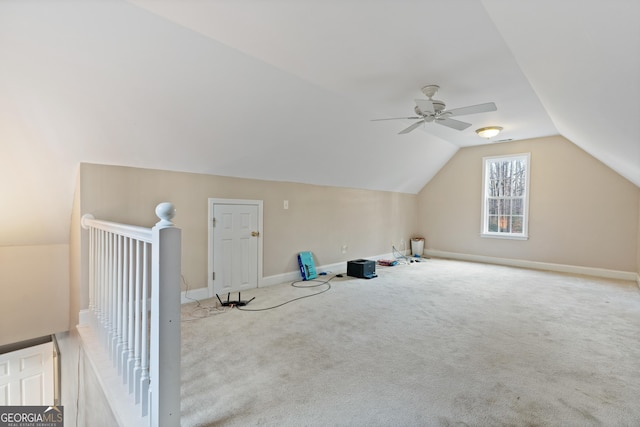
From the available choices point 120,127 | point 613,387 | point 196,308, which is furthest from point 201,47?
point 613,387

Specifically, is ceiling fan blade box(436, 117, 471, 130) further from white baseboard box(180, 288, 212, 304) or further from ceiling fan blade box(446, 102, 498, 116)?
white baseboard box(180, 288, 212, 304)

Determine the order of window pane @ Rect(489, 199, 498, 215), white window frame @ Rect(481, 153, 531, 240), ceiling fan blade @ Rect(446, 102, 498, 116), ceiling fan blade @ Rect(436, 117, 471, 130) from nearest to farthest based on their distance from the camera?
ceiling fan blade @ Rect(446, 102, 498, 116)
ceiling fan blade @ Rect(436, 117, 471, 130)
white window frame @ Rect(481, 153, 531, 240)
window pane @ Rect(489, 199, 498, 215)

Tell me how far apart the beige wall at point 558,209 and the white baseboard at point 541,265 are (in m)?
0.07

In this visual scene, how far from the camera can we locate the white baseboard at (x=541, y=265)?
16.6 feet

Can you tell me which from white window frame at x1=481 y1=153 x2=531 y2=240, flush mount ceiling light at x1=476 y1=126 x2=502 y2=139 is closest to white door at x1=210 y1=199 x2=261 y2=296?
flush mount ceiling light at x1=476 y1=126 x2=502 y2=139

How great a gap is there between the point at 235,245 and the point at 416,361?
2.65 m

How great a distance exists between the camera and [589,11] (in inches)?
54.4

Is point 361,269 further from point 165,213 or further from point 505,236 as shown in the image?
point 165,213

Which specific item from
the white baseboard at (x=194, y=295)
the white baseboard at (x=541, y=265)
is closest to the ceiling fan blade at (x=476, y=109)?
the white baseboard at (x=194, y=295)

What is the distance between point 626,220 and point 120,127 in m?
7.26

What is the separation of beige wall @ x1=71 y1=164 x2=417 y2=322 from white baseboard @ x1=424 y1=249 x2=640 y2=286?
108 cm

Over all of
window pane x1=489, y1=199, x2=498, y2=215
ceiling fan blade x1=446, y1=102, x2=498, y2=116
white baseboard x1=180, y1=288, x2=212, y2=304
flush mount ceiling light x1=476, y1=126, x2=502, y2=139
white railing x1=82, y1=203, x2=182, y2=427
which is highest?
flush mount ceiling light x1=476, y1=126, x2=502, y2=139

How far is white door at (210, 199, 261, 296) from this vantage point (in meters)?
3.86
